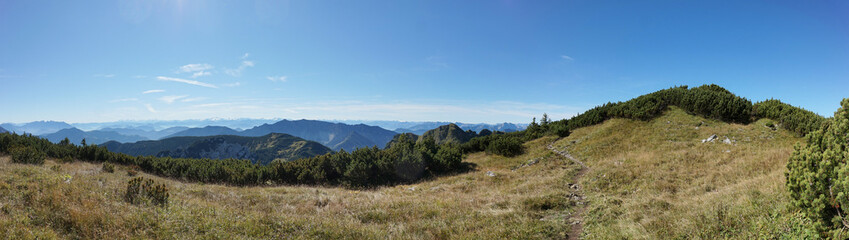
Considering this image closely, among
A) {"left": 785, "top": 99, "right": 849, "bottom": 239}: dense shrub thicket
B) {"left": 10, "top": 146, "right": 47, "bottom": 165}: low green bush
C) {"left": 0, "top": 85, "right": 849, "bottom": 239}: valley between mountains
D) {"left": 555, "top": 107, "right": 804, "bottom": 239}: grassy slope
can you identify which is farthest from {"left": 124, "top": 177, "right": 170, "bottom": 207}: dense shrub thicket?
{"left": 785, "top": 99, "right": 849, "bottom": 239}: dense shrub thicket

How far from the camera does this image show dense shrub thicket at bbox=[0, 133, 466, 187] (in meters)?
22.3

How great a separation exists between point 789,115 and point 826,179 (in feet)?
65.2

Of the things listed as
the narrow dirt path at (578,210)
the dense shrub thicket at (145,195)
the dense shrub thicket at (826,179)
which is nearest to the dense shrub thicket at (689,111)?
the narrow dirt path at (578,210)

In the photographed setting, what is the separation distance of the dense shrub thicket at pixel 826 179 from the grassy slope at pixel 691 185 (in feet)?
1.31

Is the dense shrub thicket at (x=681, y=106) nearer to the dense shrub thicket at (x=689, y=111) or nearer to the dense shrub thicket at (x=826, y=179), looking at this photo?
the dense shrub thicket at (x=689, y=111)

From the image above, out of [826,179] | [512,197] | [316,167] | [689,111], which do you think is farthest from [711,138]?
[316,167]

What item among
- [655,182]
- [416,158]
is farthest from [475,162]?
[655,182]

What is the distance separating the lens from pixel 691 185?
10367mm

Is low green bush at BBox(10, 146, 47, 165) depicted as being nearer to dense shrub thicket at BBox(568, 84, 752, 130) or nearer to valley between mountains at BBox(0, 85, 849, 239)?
valley between mountains at BBox(0, 85, 849, 239)

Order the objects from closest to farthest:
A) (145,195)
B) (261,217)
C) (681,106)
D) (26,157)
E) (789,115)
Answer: (261,217) < (145,195) < (789,115) < (26,157) < (681,106)

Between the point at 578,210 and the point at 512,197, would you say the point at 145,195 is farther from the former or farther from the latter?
the point at 578,210

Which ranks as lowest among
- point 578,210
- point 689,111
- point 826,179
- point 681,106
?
point 578,210

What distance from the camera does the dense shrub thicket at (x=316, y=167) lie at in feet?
73.3

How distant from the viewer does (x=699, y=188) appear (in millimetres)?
9641
